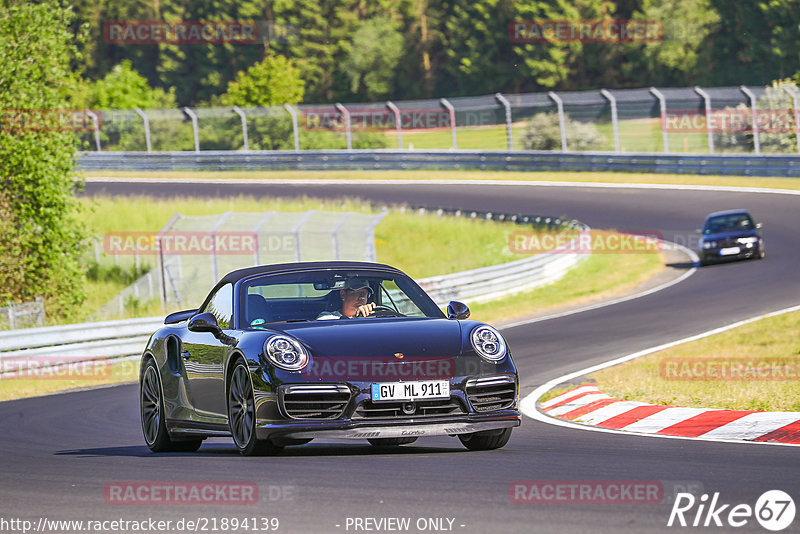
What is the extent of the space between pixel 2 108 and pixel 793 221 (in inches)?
849

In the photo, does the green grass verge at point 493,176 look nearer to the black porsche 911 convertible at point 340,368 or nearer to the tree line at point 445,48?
the tree line at point 445,48

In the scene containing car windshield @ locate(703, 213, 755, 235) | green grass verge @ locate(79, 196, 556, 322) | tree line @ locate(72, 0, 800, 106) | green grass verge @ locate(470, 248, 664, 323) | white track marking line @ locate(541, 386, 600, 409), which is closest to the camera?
white track marking line @ locate(541, 386, 600, 409)

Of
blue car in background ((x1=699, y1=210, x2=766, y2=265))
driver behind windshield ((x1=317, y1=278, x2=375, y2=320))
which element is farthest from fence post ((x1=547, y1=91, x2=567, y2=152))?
driver behind windshield ((x1=317, y1=278, x2=375, y2=320))

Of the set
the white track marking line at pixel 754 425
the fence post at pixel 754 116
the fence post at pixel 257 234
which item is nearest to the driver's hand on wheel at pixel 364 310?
the white track marking line at pixel 754 425

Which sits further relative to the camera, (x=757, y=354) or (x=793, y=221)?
(x=793, y=221)

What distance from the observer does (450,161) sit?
5050cm

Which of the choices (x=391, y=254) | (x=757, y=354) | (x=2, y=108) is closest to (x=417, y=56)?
(x=391, y=254)

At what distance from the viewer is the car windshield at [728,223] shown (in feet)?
98.5

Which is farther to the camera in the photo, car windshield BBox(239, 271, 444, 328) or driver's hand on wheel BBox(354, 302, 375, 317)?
driver's hand on wheel BBox(354, 302, 375, 317)

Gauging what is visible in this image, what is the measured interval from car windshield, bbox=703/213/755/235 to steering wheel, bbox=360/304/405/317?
22.2 meters

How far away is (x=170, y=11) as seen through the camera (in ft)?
380

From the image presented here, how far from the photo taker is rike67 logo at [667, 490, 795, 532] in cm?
562

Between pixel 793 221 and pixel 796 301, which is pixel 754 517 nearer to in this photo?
pixel 796 301

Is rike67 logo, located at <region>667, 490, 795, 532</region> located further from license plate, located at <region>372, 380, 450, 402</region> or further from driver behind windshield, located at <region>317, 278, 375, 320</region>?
driver behind windshield, located at <region>317, 278, 375, 320</region>
